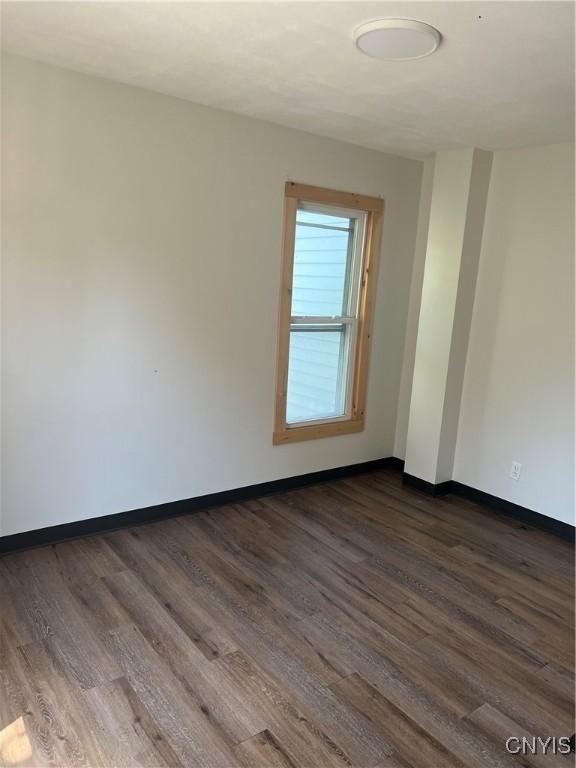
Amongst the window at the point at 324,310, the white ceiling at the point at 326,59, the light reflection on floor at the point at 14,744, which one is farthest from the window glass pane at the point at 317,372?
the light reflection on floor at the point at 14,744

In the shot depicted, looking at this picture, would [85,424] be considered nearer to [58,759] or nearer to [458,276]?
[58,759]

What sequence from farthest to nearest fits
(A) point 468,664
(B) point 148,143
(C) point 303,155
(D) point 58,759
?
(C) point 303,155 < (B) point 148,143 < (A) point 468,664 < (D) point 58,759

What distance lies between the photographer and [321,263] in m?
3.96

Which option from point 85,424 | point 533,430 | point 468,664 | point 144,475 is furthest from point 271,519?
point 533,430

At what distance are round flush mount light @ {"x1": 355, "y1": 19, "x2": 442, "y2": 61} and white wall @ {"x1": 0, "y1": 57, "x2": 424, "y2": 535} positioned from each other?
51.2 inches

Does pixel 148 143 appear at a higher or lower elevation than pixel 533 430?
higher

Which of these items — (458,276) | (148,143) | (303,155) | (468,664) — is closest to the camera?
(468,664)

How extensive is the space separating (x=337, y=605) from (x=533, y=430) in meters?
1.84

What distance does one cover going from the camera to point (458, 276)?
3861mm

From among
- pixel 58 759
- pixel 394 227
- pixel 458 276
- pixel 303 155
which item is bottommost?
pixel 58 759

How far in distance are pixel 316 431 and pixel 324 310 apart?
872 mm

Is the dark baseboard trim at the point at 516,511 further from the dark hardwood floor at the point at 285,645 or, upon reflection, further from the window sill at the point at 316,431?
the window sill at the point at 316,431

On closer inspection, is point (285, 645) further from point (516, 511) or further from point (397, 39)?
point (397, 39)

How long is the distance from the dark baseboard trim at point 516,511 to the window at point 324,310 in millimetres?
886
